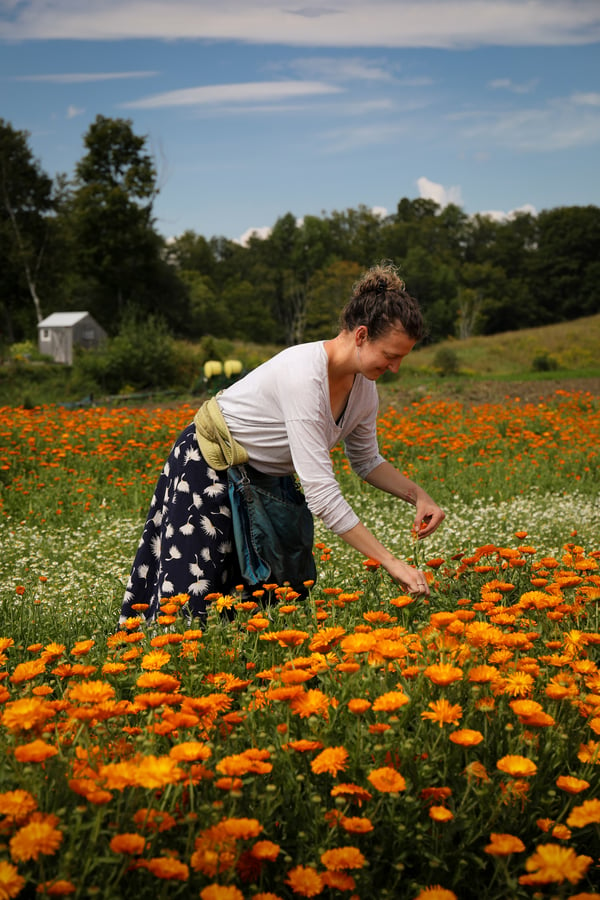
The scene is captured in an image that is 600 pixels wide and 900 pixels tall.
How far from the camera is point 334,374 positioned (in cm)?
290

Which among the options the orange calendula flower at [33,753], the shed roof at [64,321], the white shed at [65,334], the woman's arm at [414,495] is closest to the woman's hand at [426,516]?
the woman's arm at [414,495]

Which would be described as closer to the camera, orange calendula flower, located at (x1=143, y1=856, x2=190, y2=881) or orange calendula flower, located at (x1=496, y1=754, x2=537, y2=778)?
orange calendula flower, located at (x1=143, y1=856, x2=190, y2=881)

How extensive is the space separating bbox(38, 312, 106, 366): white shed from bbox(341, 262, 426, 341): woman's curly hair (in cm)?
2443

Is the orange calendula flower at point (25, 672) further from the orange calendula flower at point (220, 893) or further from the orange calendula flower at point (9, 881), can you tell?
the orange calendula flower at point (220, 893)

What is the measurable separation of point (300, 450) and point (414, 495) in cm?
69

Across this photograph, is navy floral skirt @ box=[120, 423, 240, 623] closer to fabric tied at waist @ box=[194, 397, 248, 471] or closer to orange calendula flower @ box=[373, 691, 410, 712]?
fabric tied at waist @ box=[194, 397, 248, 471]

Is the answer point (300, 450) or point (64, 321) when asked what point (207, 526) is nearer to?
point (300, 450)

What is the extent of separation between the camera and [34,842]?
1261 millimetres

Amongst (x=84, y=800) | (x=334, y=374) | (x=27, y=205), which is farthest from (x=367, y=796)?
(x=27, y=205)

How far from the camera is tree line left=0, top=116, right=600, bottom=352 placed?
108ft

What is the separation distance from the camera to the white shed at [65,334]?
2639 centimetres

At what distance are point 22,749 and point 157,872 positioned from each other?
307 millimetres

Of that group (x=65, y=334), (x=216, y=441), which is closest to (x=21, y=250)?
(x=65, y=334)

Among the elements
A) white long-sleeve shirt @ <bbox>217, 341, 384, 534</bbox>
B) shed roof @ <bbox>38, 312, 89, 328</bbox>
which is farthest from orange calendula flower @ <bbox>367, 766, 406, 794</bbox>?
shed roof @ <bbox>38, 312, 89, 328</bbox>
